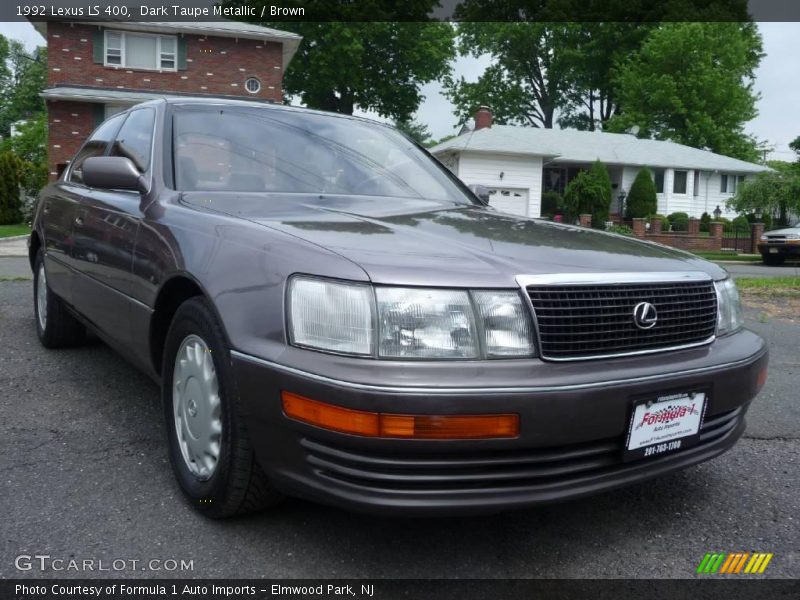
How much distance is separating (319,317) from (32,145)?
52074mm

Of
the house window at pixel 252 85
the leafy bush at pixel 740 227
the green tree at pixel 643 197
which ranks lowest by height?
the leafy bush at pixel 740 227

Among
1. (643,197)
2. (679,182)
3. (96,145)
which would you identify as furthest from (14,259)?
(679,182)

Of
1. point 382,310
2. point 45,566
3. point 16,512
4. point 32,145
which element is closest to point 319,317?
point 382,310

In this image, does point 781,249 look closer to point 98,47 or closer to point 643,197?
point 643,197

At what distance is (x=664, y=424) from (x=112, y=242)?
8.16 feet

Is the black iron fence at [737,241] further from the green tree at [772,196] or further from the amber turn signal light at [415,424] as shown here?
the amber turn signal light at [415,424]

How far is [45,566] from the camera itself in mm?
2154

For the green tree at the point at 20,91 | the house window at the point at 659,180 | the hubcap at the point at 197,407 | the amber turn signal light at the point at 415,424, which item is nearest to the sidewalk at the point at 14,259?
the hubcap at the point at 197,407

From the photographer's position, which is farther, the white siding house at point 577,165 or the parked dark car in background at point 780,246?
the white siding house at point 577,165

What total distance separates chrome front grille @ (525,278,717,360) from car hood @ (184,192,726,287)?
2.9 inches

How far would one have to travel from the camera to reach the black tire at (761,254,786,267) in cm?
1923

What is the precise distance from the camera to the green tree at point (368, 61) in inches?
1375

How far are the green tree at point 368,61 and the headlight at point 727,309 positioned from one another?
34523 millimetres

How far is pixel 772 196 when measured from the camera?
1056 inches
